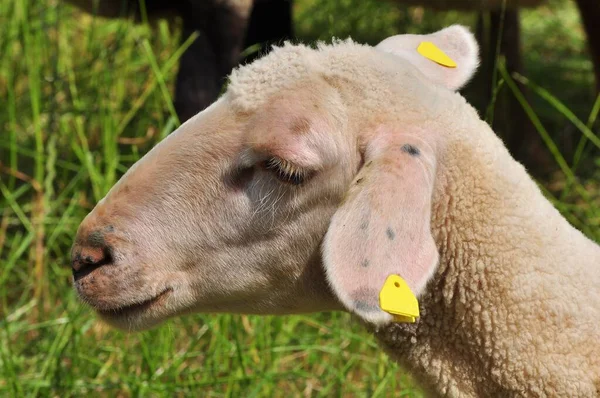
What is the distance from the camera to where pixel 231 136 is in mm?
1976

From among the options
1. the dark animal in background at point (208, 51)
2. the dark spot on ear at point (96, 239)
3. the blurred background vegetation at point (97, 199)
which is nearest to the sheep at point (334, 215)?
the dark spot on ear at point (96, 239)

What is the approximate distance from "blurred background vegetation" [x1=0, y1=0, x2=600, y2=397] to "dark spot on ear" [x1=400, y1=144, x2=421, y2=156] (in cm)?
95

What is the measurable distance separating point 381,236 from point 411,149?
207mm

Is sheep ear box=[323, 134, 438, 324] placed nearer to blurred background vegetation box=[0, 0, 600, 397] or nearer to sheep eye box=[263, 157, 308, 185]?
sheep eye box=[263, 157, 308, 185]

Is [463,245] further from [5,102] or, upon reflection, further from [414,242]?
[5,102]

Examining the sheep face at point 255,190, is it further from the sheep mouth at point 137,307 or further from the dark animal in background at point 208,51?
the dark animal in background at point 208,51

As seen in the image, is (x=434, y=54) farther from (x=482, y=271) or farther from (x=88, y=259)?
(x=88, y=259)

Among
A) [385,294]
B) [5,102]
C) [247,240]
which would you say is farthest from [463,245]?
[5,102]

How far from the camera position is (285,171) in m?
1.94

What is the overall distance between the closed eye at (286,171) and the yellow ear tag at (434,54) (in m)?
0.54

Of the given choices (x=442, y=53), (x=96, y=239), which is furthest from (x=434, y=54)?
(x=96, y=239)

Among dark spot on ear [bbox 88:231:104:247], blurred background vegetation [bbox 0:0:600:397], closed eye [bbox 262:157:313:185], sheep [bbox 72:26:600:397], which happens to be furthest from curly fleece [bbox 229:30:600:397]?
blurred background vegetation [bbox 0:0:600:397]

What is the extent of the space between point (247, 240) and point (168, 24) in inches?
118

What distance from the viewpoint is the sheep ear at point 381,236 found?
1736 mm
